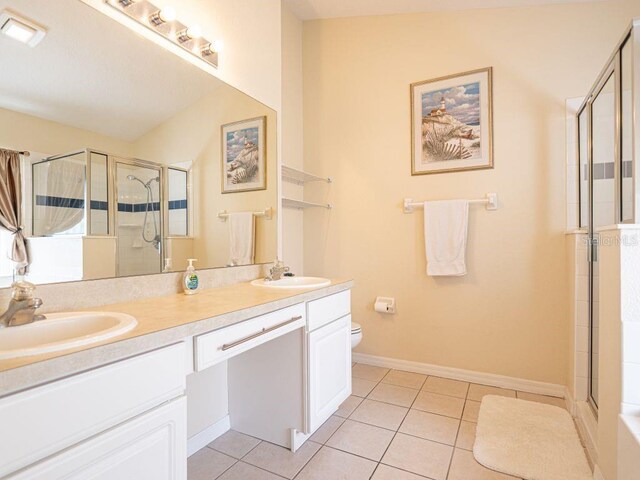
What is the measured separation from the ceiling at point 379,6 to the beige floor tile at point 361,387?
2.80 metres

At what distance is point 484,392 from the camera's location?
226 centimetres

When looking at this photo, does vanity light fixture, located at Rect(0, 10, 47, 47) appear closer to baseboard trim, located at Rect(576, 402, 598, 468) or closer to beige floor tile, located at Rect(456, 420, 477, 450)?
beige floor tile, located at Rect(456, 420, 477, 450)

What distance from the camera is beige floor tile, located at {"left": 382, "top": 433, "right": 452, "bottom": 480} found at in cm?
151

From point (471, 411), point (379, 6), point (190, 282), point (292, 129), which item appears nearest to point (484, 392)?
point (471, 411)

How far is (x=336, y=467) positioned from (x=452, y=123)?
7.60ft

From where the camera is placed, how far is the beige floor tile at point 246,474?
4.81 feet

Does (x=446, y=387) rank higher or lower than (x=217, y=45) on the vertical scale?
lower

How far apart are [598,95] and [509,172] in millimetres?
661

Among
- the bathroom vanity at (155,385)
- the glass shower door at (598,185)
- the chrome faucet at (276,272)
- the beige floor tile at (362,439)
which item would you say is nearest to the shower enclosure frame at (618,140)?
the glass shower door at (598,185)

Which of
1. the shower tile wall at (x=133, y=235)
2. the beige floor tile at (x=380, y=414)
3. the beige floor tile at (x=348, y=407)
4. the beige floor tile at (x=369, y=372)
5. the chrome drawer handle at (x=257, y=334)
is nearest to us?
the chrome drawer handle at (x=257, y=334)

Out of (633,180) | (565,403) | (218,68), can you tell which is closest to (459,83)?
(633,180)

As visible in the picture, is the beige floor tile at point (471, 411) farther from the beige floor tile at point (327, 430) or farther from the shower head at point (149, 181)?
the shower head at point (149, 181)

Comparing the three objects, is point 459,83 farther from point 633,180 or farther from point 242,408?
point 242,408

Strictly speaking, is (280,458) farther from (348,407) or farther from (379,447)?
(348,407)
